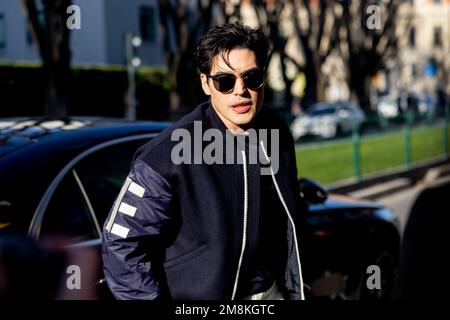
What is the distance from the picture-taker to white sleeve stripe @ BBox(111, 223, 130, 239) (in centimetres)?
216

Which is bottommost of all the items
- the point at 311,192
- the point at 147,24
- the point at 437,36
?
the point at 311,192

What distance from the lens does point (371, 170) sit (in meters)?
12.7

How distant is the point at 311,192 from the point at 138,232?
2.02 meters

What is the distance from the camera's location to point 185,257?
2256mm

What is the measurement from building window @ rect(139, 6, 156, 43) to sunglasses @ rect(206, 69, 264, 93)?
3154cm

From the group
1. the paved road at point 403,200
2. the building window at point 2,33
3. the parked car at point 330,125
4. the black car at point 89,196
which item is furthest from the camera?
the building window at point 2,33

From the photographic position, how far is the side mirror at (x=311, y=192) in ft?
13.1

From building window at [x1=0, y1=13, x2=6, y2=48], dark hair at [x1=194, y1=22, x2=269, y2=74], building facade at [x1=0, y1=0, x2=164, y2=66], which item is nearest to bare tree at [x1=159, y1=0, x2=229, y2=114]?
building facade at [x1=0, y1=0, x2=164, y2=66]

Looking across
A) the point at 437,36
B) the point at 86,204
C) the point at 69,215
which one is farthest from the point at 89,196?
the point at 437,36

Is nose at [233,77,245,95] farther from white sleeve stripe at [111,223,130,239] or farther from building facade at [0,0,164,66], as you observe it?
building facade at [0,0,164,66]

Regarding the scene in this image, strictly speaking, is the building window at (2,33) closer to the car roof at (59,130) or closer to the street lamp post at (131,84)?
the street lamp post at (131,84)

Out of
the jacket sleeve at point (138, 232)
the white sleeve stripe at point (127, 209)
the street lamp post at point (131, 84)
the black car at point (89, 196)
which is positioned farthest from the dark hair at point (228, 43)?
the street lamp post at point (131, 84)

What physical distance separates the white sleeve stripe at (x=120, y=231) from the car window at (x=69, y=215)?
0.56 meters

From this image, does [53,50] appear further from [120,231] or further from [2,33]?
[2,33]
